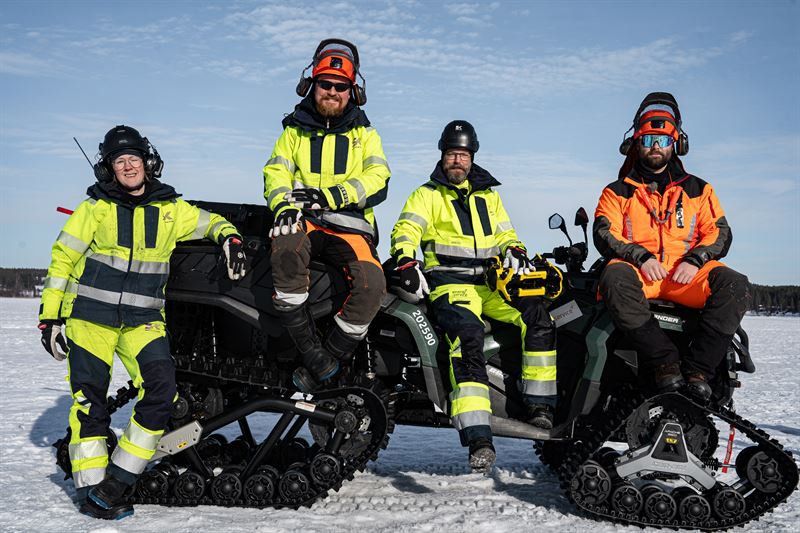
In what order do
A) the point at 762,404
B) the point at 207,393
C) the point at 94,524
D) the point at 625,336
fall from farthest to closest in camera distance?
the point at 762,404
the point at 207,393
the point at 625,336
the point at 94,524

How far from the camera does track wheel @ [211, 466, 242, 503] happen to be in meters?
4.82

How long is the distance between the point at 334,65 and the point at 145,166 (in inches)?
57.0

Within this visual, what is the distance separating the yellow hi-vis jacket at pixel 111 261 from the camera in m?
4.72

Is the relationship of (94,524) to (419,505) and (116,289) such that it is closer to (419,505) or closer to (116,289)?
(116,289)

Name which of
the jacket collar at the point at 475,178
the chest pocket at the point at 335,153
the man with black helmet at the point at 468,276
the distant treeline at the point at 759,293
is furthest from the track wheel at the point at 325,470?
the distant treeline at the point at 759,293

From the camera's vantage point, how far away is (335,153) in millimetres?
4934

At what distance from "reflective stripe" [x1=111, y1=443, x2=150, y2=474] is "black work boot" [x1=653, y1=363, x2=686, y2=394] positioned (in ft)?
11.0

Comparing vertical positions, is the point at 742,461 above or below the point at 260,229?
below

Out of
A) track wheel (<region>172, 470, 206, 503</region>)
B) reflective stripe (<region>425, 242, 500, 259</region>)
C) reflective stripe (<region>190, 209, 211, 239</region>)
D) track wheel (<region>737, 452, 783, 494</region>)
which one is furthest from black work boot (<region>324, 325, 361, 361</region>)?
track wheel (<region>737, 452, 783, 494</region>)

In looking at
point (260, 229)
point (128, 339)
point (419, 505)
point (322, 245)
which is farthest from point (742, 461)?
point (128, 339)

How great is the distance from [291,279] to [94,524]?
1920mm

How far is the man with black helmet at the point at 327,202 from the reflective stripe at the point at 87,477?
140 centimetres

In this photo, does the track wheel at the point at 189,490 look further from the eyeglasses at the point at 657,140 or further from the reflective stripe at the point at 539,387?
the eyeglasses at the point at 657,140

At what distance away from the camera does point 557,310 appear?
16.4 ft
